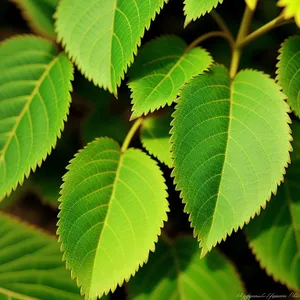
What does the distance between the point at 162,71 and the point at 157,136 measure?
137 mm

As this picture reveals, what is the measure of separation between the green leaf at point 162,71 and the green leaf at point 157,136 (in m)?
0.08

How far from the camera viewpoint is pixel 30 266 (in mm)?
871

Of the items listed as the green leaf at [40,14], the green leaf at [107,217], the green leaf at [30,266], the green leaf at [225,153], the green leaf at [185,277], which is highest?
the green leaf at [40,14]

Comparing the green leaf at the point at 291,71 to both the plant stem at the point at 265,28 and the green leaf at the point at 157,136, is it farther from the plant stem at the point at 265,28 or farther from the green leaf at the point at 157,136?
the green leaf at the point at 157,136

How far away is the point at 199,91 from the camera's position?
761 millimetres

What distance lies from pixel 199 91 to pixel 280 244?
1.20 feet

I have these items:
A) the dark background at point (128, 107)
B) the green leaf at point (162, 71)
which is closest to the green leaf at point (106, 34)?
the green leaf at point (162, 71)

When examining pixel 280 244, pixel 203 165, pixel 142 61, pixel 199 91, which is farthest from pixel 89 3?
pixel 280 244

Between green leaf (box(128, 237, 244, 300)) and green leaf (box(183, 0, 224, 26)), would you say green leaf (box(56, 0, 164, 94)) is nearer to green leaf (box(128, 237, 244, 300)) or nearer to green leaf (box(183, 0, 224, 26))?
green leaf (box(183, 0, 224, 26))

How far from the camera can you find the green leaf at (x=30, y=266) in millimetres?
846

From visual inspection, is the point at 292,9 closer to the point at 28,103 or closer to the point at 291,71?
the point at 291,71

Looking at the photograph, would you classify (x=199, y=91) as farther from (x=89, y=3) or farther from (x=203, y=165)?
(x=89, y=3)

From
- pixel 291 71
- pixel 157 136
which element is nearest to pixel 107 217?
pixel 157 136

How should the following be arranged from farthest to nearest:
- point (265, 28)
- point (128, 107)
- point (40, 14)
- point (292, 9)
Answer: point (128, 107), point (40, 14), point (265, 28), point (292, 9)
